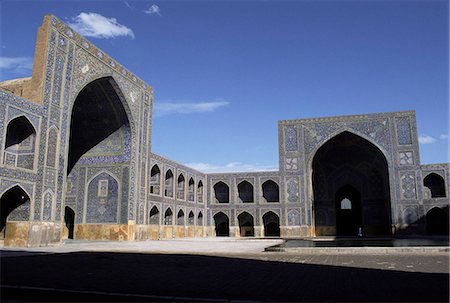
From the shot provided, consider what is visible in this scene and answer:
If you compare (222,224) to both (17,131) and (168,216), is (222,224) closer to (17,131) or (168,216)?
(168,216)

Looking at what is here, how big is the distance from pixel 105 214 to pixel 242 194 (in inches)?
599

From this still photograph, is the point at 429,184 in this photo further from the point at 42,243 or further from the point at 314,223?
the point at 42,243

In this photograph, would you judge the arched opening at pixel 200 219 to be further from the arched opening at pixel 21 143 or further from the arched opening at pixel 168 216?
the arched opening at pixel 21 143

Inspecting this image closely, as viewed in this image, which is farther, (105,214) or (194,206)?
(194,206)

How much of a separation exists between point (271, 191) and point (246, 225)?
3.53 m

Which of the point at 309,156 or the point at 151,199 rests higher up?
the point at 309,156

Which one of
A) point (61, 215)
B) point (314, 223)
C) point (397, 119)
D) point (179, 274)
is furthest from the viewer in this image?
point (314, 223)

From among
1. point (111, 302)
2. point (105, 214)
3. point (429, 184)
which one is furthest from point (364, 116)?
point (111, 302)

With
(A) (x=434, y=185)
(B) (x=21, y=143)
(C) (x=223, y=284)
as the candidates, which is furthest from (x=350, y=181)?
(C) (x=223, y=284)

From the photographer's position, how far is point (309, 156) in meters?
27.6

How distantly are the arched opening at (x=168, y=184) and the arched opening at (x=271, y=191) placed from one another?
326 inches

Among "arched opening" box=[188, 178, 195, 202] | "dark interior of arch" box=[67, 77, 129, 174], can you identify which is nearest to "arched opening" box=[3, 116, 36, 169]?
"dark interior of arch" box=[67, 77, 129, 174]

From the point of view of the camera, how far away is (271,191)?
32.2 m

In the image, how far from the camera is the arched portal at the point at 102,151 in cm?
1959
